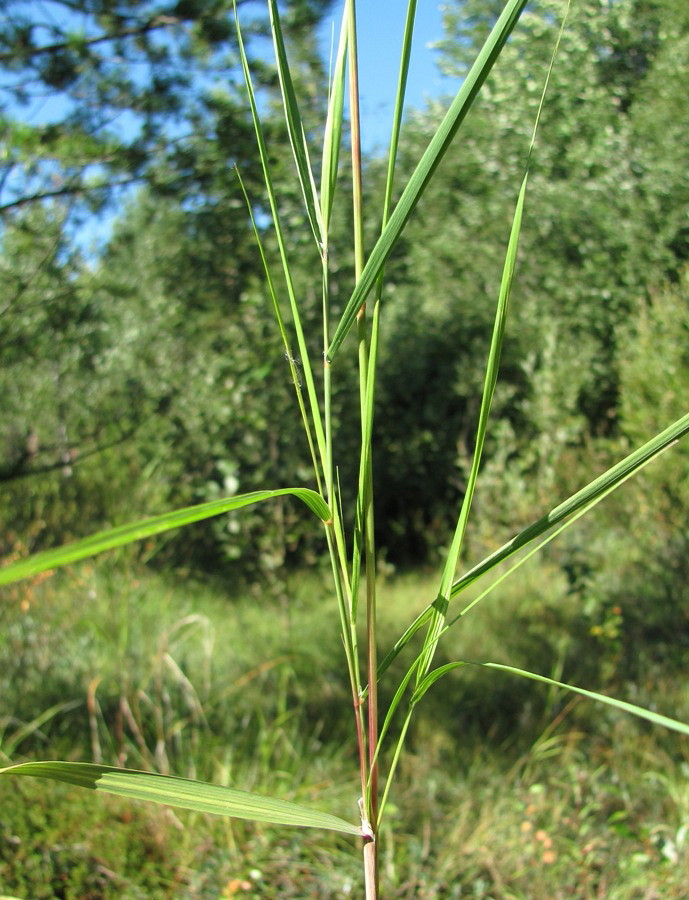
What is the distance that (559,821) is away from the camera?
219 centimetres

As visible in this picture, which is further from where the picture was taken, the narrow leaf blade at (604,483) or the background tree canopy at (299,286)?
the background tree canopy at (299,286)

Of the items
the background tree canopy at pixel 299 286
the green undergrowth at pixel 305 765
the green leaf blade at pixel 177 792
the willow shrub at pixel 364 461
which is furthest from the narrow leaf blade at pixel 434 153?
the background tree canopy at pixel 299 286

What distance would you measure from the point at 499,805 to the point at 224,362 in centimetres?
262

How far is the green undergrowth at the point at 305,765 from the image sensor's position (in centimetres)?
194

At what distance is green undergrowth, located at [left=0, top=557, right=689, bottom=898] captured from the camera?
1938mm

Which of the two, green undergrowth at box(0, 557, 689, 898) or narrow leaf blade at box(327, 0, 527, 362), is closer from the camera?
narrow leaf blade at box(327, 0, 527, 362)

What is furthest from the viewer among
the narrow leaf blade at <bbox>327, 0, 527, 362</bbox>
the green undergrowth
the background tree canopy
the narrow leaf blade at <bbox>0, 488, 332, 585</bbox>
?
the background tree canopy

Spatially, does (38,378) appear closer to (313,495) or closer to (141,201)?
(141,201)

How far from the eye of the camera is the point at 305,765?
2.44m

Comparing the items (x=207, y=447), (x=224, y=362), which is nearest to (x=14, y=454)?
(x=207, y=447)

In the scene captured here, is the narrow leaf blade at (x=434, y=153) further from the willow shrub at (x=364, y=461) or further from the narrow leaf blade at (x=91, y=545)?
the narrow leaf blade at (x=91, y=545)

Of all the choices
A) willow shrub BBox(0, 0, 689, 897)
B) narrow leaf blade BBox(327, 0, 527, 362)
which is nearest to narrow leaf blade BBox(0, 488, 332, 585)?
willow shrub BBox(0, 0, 689, 897)

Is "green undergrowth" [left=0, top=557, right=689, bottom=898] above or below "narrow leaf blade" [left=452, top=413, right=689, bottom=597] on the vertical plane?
below

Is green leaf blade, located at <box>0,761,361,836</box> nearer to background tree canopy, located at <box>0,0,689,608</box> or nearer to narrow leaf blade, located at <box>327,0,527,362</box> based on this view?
narrow leaf blade, located at <box>327,0,527,362</box>
